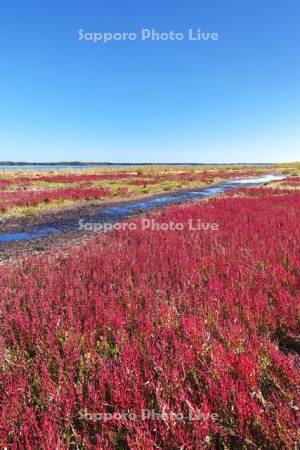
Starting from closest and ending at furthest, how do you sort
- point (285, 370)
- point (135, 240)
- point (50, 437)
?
1. point (50, 437)
2. point (285, 370)
3. point (135, 240)

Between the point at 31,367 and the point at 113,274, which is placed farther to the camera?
the point at 113,274

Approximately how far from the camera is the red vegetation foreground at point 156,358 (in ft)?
7.00

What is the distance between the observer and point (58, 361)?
2.95 metres

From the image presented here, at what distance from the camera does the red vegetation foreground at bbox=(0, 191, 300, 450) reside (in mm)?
2135

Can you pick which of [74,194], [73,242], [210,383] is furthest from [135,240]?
[74,194]

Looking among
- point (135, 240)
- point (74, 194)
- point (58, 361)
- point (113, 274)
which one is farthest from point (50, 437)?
point (74, 194)

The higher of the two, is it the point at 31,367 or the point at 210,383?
the point at 210,383

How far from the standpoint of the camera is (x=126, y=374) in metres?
2.58

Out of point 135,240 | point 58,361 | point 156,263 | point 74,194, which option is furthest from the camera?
point 74,194

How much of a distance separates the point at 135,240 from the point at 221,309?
17.3ft

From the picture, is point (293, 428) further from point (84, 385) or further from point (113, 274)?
point (113, 274)

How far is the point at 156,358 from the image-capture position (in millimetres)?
2875

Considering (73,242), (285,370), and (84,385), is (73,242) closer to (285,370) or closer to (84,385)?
(84,385)

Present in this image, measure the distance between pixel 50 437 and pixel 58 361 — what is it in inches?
42.3
